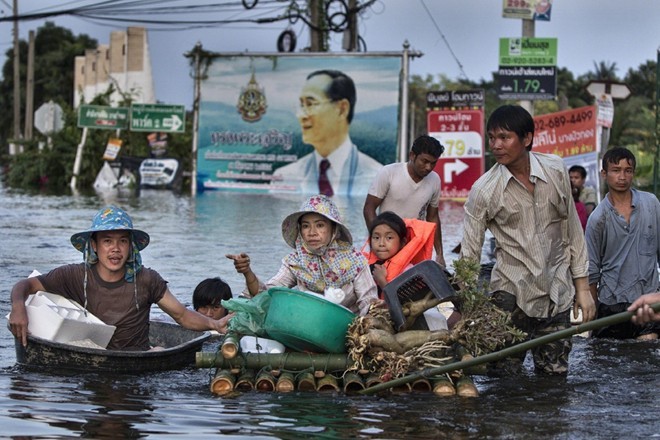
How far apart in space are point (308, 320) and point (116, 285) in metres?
1.54

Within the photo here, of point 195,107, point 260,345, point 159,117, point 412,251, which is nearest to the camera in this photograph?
point 260,345

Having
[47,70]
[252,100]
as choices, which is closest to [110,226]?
[252,100]

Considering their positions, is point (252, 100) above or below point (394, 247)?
above

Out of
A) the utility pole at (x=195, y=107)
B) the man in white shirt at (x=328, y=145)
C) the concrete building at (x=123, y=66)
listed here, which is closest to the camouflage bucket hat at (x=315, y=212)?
the man in white shirt at (x=328, y=145)

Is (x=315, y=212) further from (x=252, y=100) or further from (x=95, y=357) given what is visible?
(x=252, y=100)

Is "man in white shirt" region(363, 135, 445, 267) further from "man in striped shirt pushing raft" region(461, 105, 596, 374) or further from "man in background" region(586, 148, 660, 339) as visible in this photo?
"man in striped shirt pushing raft" region(461, 105, 596, 374)

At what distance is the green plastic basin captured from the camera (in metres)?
7.44

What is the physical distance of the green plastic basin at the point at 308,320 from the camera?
7438 mm

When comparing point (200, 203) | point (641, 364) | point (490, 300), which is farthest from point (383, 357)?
point (200, 203)

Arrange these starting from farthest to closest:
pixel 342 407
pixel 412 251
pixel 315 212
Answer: pixel 412 251 → pixel 315 212 → pixel 342 407

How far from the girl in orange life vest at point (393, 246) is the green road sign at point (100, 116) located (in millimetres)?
36344

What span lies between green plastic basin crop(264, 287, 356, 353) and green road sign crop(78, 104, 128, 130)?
124 feet

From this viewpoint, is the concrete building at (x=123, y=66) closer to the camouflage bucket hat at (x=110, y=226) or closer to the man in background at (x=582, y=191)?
the man in background at (x=582, y=191)

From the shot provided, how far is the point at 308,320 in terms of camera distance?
7422mm
